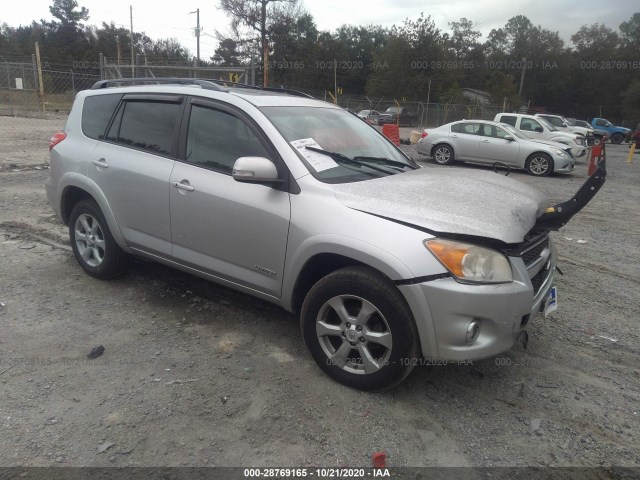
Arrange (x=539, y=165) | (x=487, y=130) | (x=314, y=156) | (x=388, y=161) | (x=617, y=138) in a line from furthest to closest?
(x=617, y=138) → (x=487, y=130) → (x=539, y=165) → (x=388, y=161) → (x=314, y=156)

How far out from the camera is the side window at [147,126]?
3848 mm

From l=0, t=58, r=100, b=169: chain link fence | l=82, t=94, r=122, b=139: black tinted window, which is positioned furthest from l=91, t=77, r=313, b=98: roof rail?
l=0, t=58, r=100, b=169: chain link fence

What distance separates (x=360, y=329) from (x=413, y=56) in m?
54.5

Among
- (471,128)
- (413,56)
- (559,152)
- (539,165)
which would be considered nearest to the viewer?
(559,152)

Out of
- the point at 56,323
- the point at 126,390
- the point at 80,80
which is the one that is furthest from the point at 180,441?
the point at 80,80

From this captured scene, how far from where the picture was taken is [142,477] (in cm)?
228

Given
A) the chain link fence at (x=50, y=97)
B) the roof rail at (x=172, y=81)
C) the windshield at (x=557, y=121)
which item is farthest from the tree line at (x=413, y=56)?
the roof rail at (x=172, y=81)

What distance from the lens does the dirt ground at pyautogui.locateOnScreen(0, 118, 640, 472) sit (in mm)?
2492

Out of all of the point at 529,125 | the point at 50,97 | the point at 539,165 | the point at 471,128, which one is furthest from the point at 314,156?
the point at 50,97

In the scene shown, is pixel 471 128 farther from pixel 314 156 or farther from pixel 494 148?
pixel 314 156

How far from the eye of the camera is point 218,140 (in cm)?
356

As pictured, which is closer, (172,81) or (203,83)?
(203,83)

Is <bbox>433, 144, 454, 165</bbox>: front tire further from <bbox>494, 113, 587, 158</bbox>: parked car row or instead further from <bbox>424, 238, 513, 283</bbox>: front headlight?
<bbox>424, 238, 513, 283</bbox>: front headlight

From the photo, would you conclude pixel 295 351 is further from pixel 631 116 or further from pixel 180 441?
pixel 631 116
